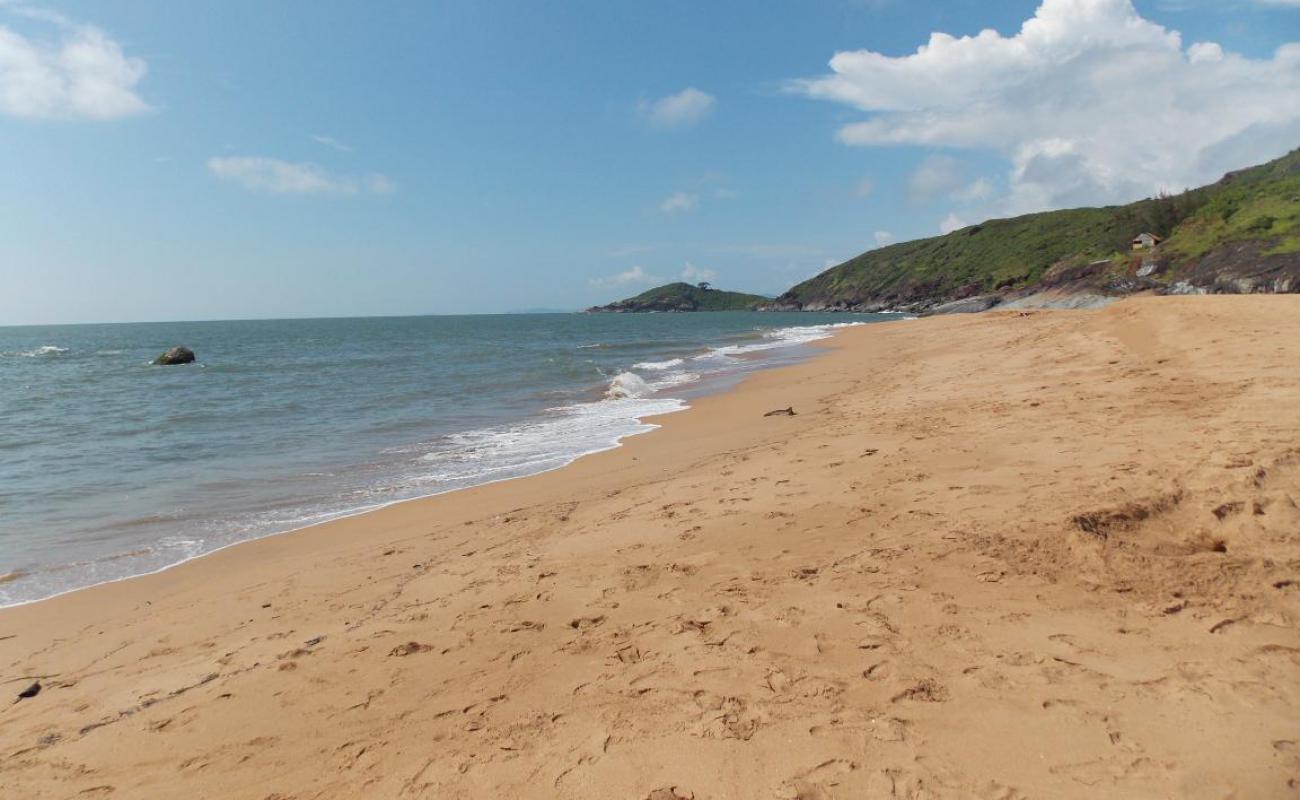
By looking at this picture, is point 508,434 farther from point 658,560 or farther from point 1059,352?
point 1059,352

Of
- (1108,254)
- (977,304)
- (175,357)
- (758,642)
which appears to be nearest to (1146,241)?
(1108,254)

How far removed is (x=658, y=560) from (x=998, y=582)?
2581mm

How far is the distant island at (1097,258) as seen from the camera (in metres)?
39.5

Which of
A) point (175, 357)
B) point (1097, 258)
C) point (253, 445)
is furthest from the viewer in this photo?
point (1097, 258)

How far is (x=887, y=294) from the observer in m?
119

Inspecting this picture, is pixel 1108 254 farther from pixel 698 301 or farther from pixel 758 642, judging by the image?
pixel 698 301

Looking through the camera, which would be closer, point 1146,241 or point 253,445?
point 253,445

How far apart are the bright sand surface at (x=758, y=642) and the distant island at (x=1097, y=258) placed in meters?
41.6

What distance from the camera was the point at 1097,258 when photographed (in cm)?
6612

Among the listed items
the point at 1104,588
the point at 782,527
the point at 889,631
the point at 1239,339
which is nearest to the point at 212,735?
the point at 889,631

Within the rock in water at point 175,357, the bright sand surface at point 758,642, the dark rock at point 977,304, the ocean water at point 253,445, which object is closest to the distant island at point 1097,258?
the dark rock at point 977,304

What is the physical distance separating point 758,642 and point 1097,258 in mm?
78569

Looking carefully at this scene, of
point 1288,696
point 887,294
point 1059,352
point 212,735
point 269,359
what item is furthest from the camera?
point 887,294

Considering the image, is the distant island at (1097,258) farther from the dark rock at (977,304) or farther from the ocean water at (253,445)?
the ocean water at (253,445)
